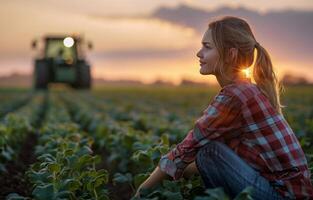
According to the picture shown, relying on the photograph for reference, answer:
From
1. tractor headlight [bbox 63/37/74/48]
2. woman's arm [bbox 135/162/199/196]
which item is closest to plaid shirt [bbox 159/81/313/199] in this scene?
woman's arm [bbox 135/162/199/196]

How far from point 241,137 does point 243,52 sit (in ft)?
1.64

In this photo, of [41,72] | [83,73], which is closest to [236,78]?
[83,73]

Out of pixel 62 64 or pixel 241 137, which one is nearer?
pixel 241 137

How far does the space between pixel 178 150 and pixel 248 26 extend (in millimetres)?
837

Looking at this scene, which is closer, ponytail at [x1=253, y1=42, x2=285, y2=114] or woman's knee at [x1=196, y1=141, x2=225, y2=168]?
woman's knee at [x1=196, y1=141, x2=225, y2=168]

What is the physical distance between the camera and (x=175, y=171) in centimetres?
349

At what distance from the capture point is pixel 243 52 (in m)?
3.48

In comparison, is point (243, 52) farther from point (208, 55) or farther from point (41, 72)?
point (41, 72)

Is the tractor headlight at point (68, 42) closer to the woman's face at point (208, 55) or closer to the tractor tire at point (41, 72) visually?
the tractor tire at point (41, 72)

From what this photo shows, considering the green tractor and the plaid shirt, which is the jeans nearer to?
the plaid shirt

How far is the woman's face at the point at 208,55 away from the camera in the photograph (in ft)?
11.6

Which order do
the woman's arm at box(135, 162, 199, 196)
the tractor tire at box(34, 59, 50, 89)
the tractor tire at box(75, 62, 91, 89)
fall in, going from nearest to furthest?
the woman's arm at box(135, 162, 199, 196)
the tractor tire at box(34, 59, 50, 89)
the tractor tire at box(75, 62, 91, 89)

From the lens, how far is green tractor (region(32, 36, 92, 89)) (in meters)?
26.8

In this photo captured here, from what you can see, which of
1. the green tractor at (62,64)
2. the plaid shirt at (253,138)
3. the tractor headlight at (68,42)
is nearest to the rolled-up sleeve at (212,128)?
the plaid shirt at (253,138)
